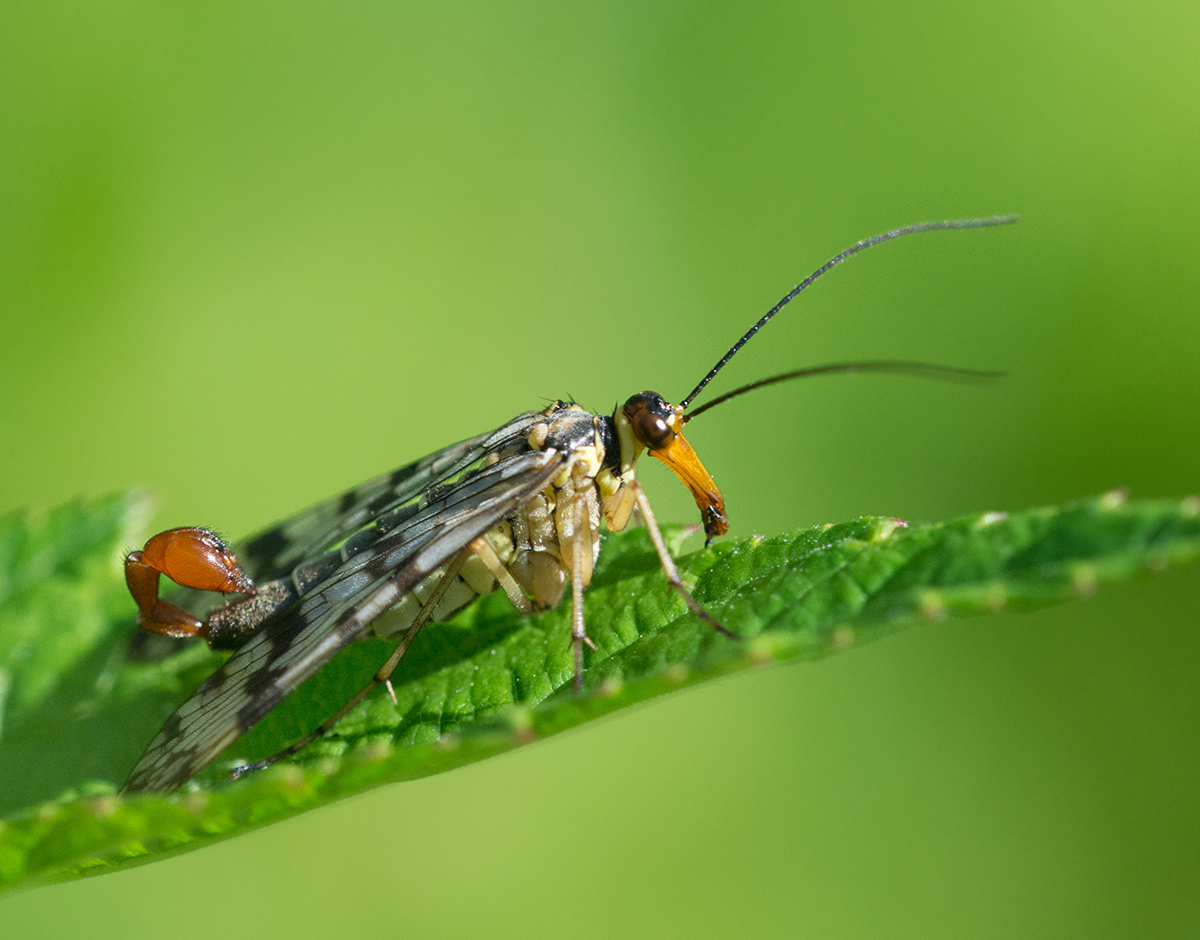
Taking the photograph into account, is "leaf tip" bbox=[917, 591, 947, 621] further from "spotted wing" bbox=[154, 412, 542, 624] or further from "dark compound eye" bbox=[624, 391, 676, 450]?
"spotted wing" bbox=[154, 412, 542, 624]

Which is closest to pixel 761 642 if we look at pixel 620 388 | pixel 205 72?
pixel 620 388

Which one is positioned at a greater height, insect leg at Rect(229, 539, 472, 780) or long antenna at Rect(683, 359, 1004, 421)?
long antenna at Rect(683, 359, 1004, 421)

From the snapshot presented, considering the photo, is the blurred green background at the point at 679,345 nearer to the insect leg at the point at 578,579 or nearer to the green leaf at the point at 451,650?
the green leaf at the point at 451,650

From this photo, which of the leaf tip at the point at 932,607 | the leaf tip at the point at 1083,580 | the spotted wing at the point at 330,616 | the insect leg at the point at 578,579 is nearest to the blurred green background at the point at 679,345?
the spotted wing at the point at 330,616

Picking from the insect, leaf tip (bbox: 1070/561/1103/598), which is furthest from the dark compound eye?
leaf tip (bbox: 1070/561/1103/598)

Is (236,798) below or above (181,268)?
below

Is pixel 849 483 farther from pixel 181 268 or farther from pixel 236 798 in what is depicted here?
pixel 236 798
